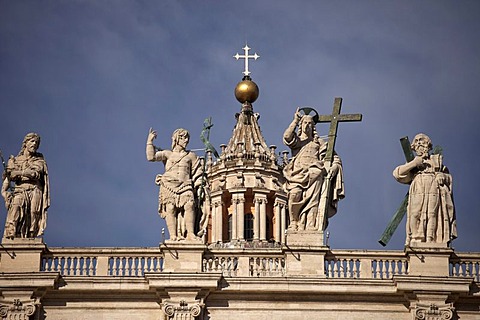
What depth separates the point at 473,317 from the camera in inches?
1841

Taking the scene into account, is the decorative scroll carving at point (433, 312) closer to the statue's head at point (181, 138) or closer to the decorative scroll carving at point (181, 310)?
the decorative scroll carving at point (181, 310)

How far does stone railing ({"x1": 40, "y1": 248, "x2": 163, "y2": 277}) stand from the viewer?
155 feet

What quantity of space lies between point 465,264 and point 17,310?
10543mm

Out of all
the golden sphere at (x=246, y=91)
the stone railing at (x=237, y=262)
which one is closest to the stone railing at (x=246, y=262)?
the stone railing at (x=237, y=262)

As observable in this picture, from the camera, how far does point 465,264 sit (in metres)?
47.5

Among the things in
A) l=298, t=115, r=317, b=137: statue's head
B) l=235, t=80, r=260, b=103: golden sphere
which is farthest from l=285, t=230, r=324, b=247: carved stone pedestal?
l=235, t=80, r=260, b=103: golden sphere

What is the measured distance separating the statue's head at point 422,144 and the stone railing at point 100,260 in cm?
675

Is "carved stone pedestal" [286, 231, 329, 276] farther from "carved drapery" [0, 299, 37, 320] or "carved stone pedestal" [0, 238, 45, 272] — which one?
"carved drapery" [0, 299, 37, 320]

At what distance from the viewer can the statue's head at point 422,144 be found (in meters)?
48.4

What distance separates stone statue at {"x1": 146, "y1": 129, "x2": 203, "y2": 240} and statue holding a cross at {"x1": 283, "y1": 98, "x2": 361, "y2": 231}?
7.43 feet

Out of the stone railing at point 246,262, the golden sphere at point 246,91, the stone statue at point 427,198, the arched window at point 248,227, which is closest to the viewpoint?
the stone railing at point 246,262

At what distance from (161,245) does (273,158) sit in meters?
29.2

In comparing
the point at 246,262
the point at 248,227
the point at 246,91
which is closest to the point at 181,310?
the point at 246,262

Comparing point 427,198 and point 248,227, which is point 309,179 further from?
point 248,227
